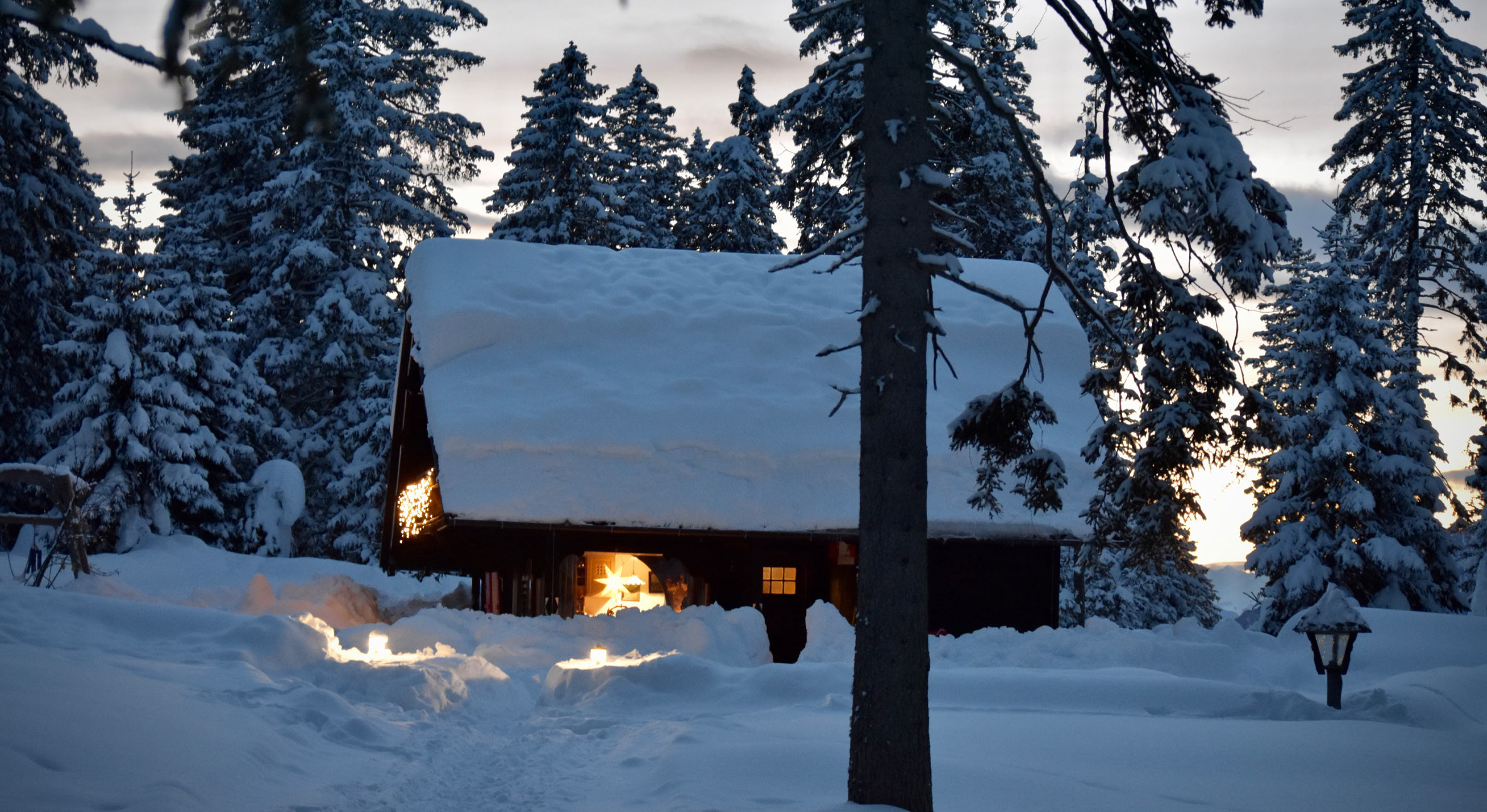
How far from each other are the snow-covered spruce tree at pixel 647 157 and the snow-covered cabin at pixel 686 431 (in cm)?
1584

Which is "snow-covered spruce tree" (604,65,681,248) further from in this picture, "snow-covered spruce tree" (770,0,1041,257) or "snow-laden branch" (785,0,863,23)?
"snow-laden branch" (785,0,863,23)

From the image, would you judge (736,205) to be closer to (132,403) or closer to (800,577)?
(132,403)

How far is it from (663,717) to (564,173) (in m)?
24.8

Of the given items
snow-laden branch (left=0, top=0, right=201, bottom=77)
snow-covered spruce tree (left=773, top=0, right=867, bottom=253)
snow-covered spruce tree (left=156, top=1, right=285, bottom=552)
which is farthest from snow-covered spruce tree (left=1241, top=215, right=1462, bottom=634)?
snow-laden branch (left=0, top=0, right=201, bottom=77)

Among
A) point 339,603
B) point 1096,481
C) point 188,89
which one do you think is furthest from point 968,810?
point 339,603

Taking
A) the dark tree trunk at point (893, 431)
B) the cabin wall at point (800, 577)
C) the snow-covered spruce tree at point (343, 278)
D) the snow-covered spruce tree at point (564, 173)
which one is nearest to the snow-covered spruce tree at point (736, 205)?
the snow-covered spruce tree at point (564, 173)

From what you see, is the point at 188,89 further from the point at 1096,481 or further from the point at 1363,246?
the point at 1363,246

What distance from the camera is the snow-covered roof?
51.4 feet

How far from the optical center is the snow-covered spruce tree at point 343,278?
96.4ft

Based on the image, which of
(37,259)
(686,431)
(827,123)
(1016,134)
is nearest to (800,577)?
(686,431)

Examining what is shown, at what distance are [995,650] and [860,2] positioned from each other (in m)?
8.92

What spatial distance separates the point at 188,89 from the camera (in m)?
3.43

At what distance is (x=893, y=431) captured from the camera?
682cm

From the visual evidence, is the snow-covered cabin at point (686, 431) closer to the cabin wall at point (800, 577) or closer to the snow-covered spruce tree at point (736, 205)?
the cabin wall at point (800, 577)
